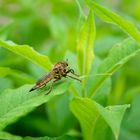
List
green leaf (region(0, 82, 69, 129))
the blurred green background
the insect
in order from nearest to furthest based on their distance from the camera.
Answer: green leaf (region(0, 82, 69, 129)) < the insect < the blurred green background

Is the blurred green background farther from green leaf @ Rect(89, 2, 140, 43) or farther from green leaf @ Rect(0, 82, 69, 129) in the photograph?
green leaf @ Rect(0, 82, 69, 129)

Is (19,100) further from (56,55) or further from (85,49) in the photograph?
(56,55)

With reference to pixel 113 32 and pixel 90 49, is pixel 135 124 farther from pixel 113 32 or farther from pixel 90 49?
pixel 113 32

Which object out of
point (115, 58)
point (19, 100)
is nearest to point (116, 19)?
point (115, 58)

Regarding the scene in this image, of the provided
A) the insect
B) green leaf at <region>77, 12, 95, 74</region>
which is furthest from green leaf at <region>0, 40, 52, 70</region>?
green leaf at <region>77, 12, 95, 74</region>

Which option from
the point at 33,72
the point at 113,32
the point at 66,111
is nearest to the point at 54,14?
the point at 113,32

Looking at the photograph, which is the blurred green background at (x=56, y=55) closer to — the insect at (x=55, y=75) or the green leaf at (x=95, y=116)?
the insect at (x=55, y=75)
